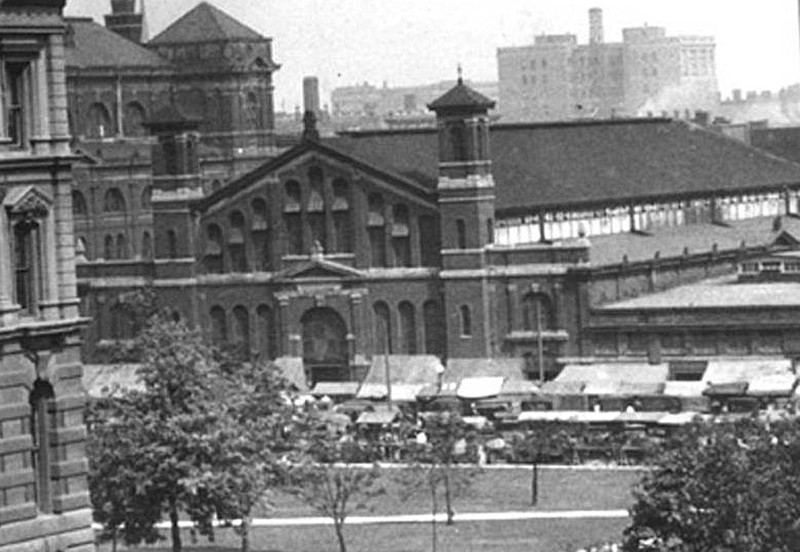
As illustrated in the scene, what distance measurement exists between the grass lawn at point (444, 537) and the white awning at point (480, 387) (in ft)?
70.7

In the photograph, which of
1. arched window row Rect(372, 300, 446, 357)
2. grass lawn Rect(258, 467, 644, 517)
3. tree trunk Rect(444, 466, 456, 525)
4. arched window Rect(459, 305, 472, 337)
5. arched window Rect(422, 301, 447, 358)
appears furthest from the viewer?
arched window row Rect(372, 300, 446, 357)

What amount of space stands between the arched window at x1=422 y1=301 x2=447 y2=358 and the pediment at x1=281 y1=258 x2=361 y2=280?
2901 mm

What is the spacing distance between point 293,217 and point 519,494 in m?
30.0

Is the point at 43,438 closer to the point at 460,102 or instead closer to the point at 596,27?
the point at 460,102

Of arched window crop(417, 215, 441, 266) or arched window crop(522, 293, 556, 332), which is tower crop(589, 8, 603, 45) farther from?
arched window crop(522, 293, 556, 332)

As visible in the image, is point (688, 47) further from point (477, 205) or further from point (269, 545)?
point (269, 545)

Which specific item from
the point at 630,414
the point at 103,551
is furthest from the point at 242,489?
the point at 630,414

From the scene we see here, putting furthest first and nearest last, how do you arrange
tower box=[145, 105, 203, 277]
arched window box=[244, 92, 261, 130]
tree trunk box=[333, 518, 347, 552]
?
arched window box=[244, 92, 261, 130] < tower box=[145, 105, 203, 277] < tree trunk box=[333, 518, 347, 552]

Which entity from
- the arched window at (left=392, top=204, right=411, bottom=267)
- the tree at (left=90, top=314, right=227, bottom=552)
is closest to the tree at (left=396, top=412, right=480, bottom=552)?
the tree at (left=90, top=314, right=227, bottom=552)

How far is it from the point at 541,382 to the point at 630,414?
10072mm

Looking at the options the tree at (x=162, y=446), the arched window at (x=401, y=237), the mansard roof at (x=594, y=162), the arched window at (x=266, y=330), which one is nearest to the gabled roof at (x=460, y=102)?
the mansard roof at (x=594, y=162)

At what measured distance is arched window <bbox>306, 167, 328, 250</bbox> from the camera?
347 ft

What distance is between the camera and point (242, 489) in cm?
5766

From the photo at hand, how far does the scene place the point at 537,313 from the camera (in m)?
102
